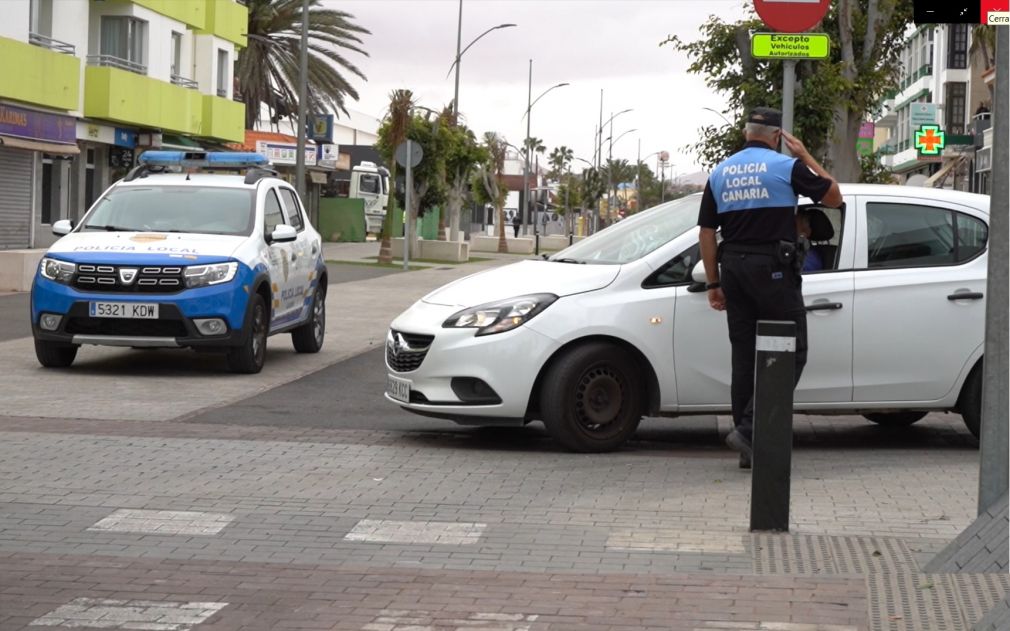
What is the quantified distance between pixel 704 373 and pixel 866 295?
107 cm

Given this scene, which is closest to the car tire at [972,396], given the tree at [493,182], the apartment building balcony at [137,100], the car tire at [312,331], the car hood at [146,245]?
the car hood at [146,245]

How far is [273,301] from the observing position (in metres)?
14.9

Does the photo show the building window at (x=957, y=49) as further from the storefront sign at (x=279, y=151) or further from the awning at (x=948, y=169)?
the storefront sign at (x=279, y=151)

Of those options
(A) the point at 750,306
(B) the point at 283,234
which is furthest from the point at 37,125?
(A) the point at 750,306

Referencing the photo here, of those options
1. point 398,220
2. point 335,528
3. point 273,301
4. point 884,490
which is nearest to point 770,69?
point 273,301

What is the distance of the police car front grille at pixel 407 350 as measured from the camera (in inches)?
387

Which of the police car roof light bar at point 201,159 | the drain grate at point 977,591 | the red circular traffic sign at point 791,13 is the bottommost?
the drain grate at point 977,591

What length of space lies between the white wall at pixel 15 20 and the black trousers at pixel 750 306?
3031 cm

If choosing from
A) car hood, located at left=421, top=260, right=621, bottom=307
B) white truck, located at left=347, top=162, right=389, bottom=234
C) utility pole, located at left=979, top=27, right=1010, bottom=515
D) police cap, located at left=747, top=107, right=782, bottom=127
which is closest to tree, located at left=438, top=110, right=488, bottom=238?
white truck, located at left=347, top=162, right=389, bottom=234

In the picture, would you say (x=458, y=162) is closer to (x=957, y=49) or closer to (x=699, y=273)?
(x=957, y=49)

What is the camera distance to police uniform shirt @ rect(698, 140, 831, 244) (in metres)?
8.58

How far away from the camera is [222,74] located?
51938 mm

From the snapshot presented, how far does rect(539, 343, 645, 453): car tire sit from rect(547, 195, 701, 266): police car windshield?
712 millimetres

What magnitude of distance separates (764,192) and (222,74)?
148ft
